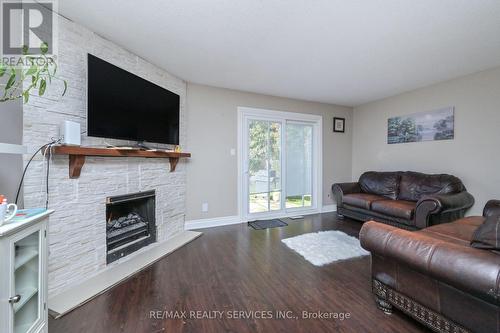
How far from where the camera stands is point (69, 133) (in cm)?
170

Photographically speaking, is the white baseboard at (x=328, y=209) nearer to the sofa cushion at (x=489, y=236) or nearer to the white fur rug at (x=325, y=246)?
the white fur rug at (x=325, y=246)

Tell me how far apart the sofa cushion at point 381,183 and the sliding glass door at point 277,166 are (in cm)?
102

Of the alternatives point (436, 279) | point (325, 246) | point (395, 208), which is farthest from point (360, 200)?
point (436, 279)

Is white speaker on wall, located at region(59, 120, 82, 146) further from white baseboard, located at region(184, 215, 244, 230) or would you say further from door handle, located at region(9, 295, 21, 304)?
white baseboard, located at region(184, 215, 244, 230)

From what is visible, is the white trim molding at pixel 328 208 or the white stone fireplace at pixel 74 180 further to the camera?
the white trim molding at pixel 328 208

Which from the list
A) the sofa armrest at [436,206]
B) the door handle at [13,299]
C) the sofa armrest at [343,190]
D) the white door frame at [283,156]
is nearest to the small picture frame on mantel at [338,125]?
the white door frame at [283,156]

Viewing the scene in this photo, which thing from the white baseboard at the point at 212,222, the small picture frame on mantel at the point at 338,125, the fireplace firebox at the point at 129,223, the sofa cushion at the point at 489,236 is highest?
the small picture frame on mantel at the point at 338,125

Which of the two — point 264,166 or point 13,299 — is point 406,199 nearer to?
point 264,166

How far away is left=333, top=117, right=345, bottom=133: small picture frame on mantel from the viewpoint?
4.68 m

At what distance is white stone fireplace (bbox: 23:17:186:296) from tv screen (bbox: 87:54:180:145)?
21cm

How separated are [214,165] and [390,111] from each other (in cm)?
356

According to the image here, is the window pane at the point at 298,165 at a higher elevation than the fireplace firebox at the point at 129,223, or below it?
higher

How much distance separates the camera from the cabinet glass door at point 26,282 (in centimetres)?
107

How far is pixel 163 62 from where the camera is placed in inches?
105
